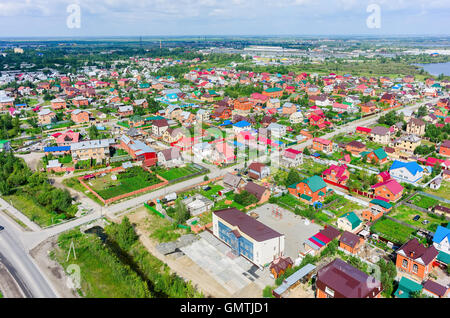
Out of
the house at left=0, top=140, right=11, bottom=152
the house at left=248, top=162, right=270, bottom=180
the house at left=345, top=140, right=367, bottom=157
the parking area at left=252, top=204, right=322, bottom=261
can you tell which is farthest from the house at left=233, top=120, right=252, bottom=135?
the house at left=0, top=140, right=11, bottom=152

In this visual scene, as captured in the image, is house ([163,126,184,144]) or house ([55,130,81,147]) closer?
house ([55,130,81,147])

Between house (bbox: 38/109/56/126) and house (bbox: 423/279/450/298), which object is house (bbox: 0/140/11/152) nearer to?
house (bbox: 38/109/56/126)

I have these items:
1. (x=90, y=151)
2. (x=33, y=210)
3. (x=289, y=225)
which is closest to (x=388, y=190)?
(x=289, y=225)

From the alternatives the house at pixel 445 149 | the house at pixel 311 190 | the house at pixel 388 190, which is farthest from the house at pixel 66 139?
the house at pixel 445 149

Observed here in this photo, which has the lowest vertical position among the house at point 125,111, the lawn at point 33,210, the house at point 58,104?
the lawn at point 33,210

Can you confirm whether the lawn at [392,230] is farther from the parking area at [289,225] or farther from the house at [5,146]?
the house at [5,146]

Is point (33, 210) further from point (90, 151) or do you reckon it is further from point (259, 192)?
point (259, 192)
